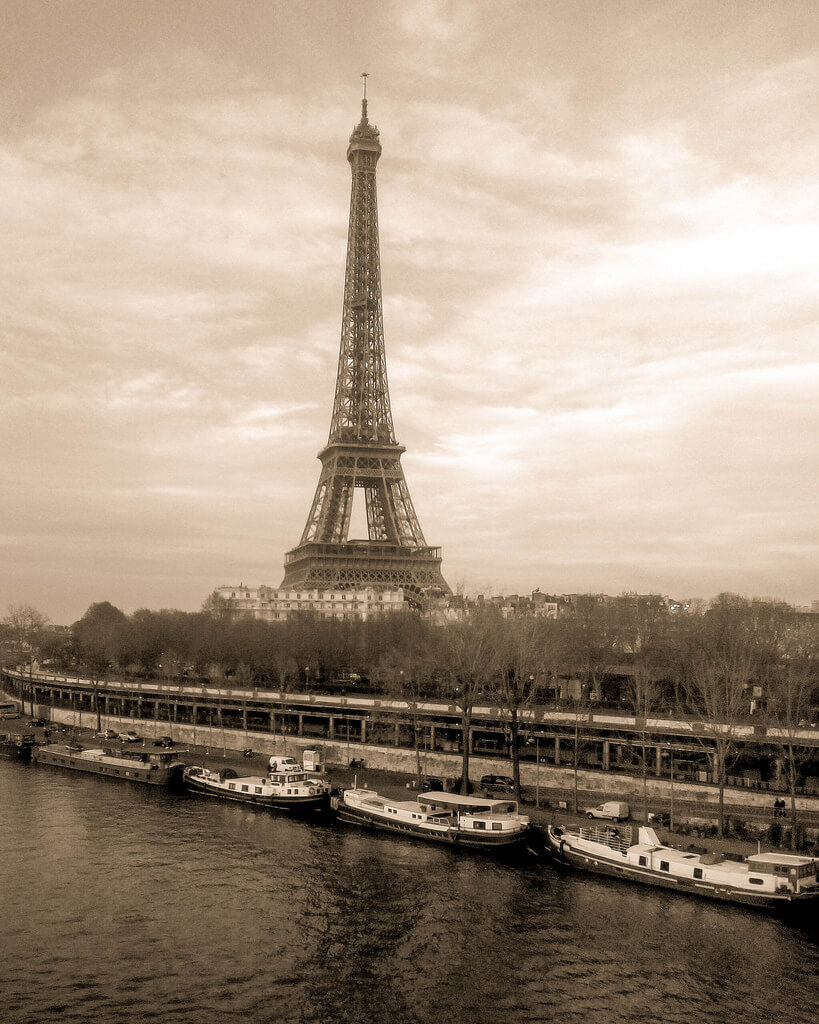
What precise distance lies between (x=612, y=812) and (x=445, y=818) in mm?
7077

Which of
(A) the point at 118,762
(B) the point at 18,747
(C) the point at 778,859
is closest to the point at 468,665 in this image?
(C) the point at 778,859

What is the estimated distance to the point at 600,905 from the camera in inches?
1257

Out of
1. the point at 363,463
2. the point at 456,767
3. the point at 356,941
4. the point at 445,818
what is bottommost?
the point at 356,941

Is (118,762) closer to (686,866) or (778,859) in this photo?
(686,866)

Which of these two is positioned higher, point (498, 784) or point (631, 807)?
point (498, 784)

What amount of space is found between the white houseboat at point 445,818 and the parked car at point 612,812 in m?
3.31

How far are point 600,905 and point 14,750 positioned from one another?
46.0m

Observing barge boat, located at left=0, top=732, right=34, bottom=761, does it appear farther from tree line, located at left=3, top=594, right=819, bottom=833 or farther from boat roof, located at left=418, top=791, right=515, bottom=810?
boat roof, located at left=418, top=791, right=515, bottom=810

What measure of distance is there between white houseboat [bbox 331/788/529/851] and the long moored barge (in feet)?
44.1

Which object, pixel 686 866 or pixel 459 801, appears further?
pixel 459 801

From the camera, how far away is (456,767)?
51188 mm

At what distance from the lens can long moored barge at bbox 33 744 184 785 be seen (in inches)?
2087

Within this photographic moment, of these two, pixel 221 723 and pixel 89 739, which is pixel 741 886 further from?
pixel 89 739

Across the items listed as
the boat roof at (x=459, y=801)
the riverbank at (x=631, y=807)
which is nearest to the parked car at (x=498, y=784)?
the riverbank at (x=631, y=807)
